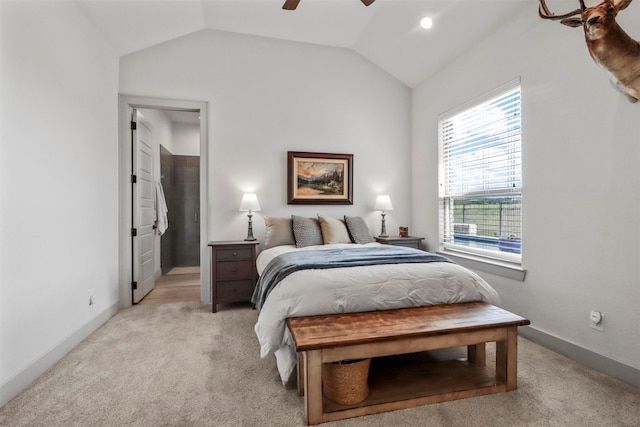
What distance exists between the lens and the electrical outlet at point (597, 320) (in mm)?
2158

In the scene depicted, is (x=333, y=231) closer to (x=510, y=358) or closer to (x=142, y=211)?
(x=510, y=358)

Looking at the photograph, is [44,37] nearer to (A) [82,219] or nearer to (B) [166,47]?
(A) [82,219]

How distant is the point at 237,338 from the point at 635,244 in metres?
2.91

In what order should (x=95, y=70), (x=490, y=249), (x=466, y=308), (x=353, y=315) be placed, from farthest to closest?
(x=490, y=249), (x=95, y=70), (x=466, y=308), (x=353, y=315)

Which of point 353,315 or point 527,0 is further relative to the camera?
point 527,0

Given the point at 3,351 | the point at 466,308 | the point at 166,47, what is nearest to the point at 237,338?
the point at 3,351

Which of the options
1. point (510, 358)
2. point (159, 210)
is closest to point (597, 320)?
point (510, 358)

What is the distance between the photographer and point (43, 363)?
84.3 inches

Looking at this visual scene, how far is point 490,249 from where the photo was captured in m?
3.23

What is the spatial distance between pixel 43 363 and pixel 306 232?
2.39 meters

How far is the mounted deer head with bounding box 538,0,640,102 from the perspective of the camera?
63.8 inches

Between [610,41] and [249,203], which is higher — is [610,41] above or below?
above

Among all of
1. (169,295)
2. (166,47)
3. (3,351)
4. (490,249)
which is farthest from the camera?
(169,295)

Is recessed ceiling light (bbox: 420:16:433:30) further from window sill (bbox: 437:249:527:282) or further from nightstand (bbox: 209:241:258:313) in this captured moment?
nightstand (bbox: 209:241:258:313)
